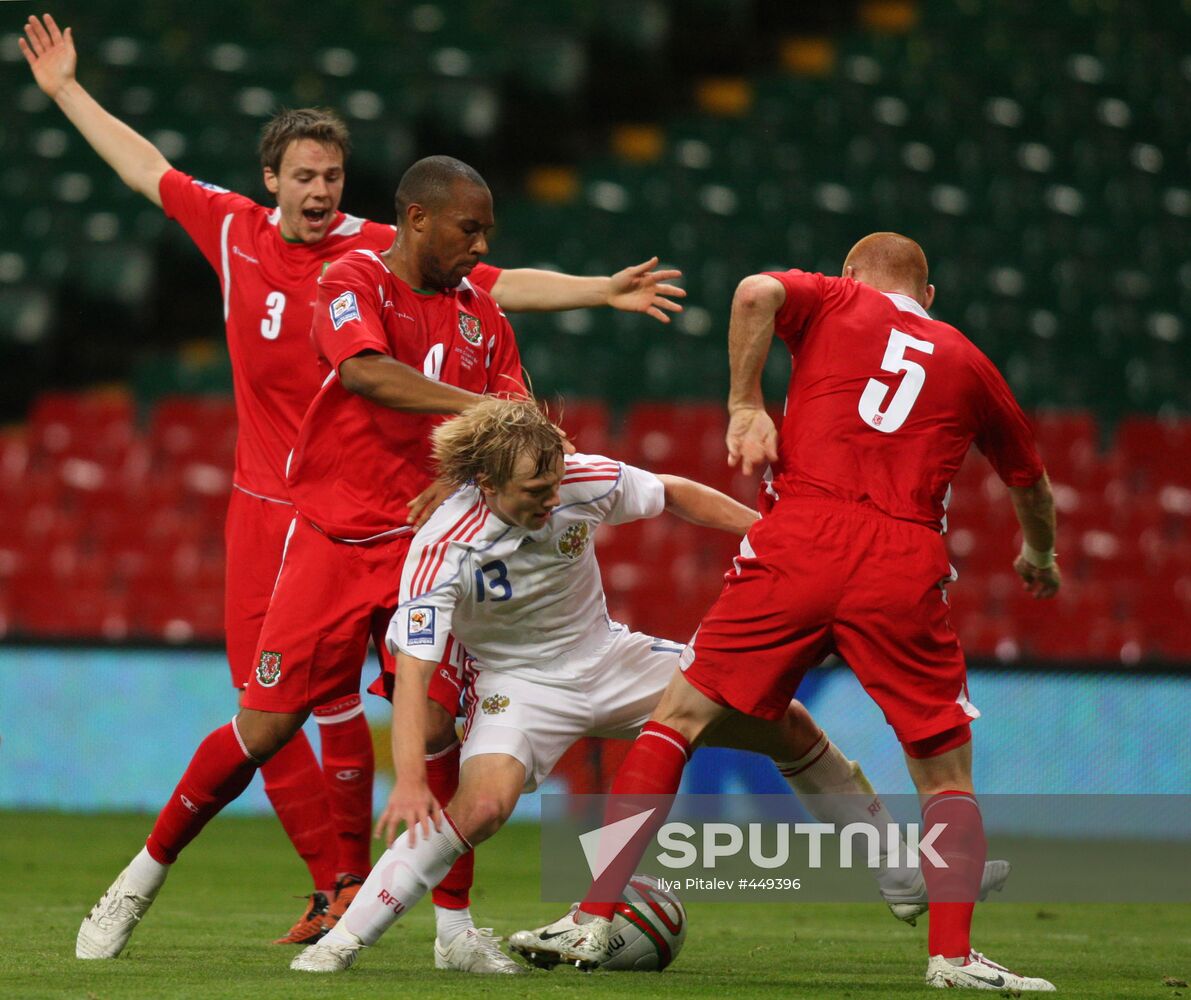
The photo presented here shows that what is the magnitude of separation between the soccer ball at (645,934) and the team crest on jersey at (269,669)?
1076 mm

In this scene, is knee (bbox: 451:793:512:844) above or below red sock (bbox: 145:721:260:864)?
above

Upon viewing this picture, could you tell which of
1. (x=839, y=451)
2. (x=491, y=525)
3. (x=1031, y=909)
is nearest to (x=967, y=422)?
(x=839, y=451)

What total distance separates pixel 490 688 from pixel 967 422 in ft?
4.46

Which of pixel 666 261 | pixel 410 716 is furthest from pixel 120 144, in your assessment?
pixel 666 261

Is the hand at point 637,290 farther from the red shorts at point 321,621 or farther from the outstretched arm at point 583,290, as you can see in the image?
the red shorts at point 321,621

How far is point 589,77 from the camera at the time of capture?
16406 mm

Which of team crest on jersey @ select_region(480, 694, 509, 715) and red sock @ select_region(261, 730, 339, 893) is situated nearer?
team crest on jersey @ select_region(480, 694, 509, 715)

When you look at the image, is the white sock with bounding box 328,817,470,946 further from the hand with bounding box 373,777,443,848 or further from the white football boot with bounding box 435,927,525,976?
the white football boot with bounding box 435,927,525,976

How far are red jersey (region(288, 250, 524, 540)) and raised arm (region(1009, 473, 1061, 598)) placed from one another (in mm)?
1384

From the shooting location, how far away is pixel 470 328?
4.82 m

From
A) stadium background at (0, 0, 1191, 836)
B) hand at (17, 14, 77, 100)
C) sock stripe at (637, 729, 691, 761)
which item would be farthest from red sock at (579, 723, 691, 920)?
stadium background at (0, 0, 1191, 836)

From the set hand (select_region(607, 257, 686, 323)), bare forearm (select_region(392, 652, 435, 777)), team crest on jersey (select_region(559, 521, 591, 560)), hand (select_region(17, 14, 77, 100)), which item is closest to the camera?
bare forearm (select_region(392, 652, 435, 777))

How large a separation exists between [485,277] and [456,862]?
1.77m

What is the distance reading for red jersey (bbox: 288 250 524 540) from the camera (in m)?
4.68
